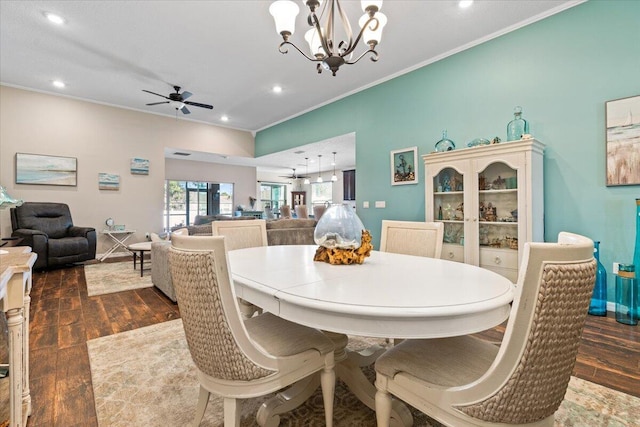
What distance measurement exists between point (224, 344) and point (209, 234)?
8.46ft

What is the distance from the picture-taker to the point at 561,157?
2.89m

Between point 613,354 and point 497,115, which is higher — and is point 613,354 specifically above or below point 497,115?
below

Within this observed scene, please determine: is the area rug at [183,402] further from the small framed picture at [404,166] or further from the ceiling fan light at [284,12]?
the small framed picture at [404,166]

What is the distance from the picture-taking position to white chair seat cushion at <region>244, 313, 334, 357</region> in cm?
115

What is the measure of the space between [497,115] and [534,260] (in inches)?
126

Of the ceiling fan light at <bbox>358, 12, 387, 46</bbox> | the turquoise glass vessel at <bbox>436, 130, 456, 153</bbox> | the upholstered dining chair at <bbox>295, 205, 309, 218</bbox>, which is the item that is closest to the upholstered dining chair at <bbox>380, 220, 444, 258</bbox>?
the ceiling fan light at <bbox>358, 12, 387, 46</bbox>

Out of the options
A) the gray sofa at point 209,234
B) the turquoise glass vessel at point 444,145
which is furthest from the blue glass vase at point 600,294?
the gray sofa at point 209,234

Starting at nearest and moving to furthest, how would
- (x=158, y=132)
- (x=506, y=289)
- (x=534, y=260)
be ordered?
1. (x=534, y=260)
2. (x=506, y=289)
3. (x=158, y=132)

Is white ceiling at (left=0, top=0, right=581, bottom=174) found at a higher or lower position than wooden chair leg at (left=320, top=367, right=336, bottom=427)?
higher

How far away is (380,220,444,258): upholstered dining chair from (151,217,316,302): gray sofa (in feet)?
7.05

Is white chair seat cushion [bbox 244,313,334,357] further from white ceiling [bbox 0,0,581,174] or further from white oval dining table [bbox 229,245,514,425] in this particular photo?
white ceiling [bbox 0,0,581,174]

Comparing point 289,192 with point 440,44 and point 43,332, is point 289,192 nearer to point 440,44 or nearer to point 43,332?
point 440,44

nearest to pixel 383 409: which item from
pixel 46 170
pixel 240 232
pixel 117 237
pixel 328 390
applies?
pixel 328 390

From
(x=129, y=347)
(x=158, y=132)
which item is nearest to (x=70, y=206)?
(x=158, y=132)
